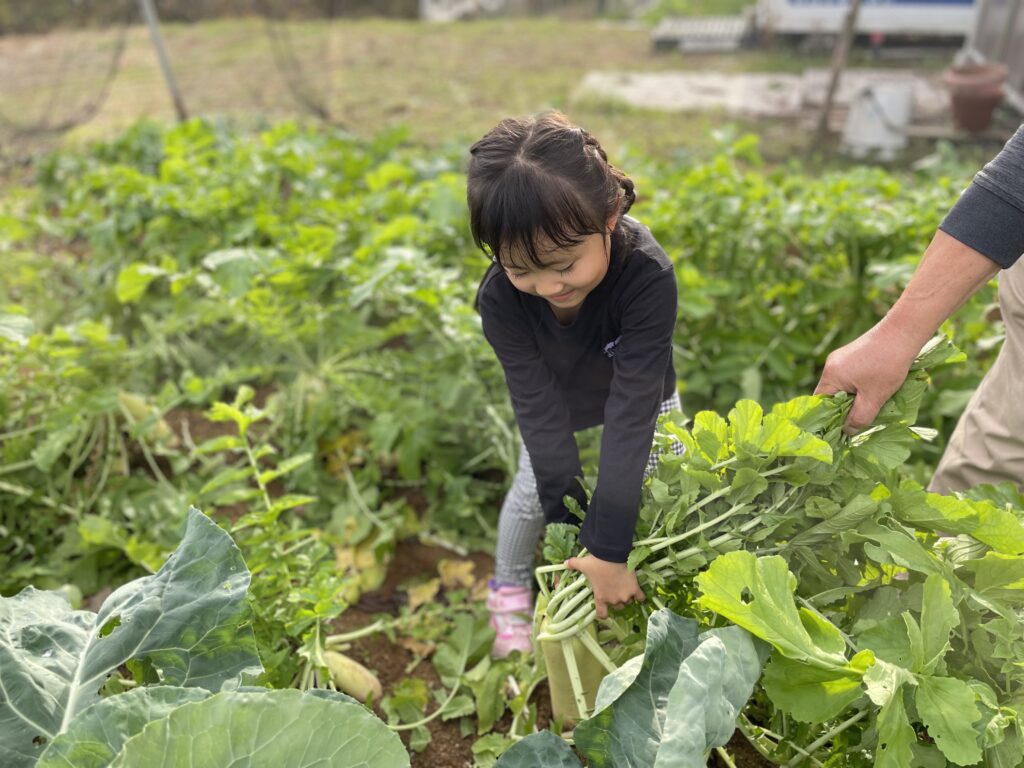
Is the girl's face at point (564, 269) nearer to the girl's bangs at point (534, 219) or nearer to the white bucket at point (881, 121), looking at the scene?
the girl's bangs at point (534, 219)

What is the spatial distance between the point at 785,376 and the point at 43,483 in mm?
2633

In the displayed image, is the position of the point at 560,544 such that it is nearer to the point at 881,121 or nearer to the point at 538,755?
the point at 538,755

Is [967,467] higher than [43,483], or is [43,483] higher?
[967,467]

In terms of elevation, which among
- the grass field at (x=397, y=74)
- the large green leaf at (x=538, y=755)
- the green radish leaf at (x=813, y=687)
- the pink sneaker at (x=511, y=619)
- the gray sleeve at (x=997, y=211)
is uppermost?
the gray sleeve at (x=997, y=211)

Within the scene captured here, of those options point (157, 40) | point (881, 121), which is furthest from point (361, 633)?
point (881, 121)

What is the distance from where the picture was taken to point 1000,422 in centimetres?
191

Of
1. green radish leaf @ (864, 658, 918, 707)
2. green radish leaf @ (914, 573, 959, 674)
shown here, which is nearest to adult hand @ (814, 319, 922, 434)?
green radish leaf @ (914, 573, 959, 674)

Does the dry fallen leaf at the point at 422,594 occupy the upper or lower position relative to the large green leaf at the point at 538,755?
lower

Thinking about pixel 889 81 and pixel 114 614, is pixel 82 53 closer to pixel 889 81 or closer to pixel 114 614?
pixel 889 81

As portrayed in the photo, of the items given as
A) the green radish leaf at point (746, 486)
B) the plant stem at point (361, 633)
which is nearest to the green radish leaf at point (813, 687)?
the green radish leaf at point (746, 486)

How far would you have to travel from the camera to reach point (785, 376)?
297cm

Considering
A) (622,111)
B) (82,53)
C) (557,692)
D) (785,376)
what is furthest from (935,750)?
(82,53)

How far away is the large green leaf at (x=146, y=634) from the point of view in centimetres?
141

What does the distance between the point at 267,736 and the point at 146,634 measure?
427 mm
